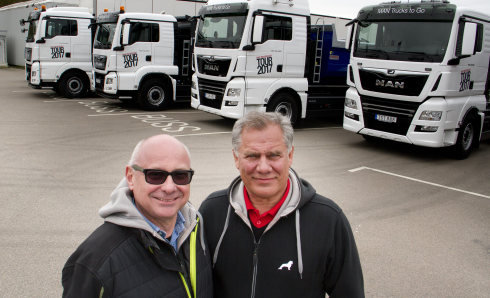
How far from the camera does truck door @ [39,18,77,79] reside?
15.1 meters

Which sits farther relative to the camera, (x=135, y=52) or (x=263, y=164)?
(x=135, y=52)

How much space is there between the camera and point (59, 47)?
15312mm

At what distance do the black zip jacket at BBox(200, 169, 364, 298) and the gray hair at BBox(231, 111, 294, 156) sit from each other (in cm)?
31

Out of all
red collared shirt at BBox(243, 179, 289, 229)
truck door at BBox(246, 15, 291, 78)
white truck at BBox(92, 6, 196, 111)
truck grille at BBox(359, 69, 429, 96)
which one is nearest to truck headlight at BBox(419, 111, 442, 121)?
truck grille at BBox(359, 69, 429, 96)

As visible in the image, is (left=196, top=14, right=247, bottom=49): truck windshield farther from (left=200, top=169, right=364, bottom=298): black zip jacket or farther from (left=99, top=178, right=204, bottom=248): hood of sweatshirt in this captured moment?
(left=99, top=178, right=204, bottom=248): hood of sweatshirt

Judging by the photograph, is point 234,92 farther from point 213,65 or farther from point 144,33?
point 144,33

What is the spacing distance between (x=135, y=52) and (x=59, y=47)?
3870 millimetres

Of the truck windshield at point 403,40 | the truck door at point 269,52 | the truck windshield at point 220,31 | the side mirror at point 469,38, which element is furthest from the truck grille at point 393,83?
the truck windshield at point 220,31

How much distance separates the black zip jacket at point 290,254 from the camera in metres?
2.11

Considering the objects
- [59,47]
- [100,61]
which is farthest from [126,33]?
[59,47]

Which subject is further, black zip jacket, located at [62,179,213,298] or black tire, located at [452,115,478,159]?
black tire, located at [452,115,478,159]

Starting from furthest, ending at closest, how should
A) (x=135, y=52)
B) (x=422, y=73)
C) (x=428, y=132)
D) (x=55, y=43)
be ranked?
(x=55, y=43)
(x=135, y=52)
(x=428, y=132)
(x=422, y=73)

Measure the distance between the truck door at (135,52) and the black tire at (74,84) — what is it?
3.78 m

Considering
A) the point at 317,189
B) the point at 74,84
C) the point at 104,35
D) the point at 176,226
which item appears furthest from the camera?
the point at 74,84
